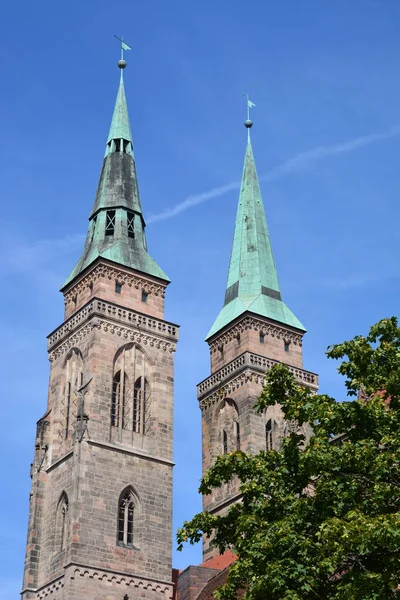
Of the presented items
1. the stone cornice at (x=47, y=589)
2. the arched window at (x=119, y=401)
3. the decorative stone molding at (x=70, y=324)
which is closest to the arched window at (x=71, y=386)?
the decorative stone molding at (x=70, y=324)

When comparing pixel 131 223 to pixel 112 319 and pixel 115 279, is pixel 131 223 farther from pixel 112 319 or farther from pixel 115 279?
pixel 112 319

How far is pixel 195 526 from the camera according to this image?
2223 centimetres

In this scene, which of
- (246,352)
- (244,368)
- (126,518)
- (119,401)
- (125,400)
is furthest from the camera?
(246,352)

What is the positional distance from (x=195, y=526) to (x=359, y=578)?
5162mm

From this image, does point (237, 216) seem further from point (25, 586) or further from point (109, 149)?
point (25, 586)

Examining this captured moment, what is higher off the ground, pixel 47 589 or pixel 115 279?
pixel 115 279

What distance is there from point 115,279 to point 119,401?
5.84 metres

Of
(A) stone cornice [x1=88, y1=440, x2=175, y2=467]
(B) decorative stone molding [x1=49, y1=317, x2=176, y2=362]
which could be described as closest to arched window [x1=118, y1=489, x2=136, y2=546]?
(A) stone cornice [x1=88, y1=440, x2=175, y2=467]

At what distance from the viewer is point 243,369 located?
1955 inches

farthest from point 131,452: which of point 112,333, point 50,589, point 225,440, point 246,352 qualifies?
point 246,352

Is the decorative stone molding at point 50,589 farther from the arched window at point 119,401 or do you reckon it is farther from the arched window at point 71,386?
the arched window at point 119,401

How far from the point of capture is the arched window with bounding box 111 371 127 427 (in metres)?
42.8

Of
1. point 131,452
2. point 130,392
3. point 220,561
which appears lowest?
point 220,561

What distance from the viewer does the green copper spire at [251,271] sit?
5228 centimetres
